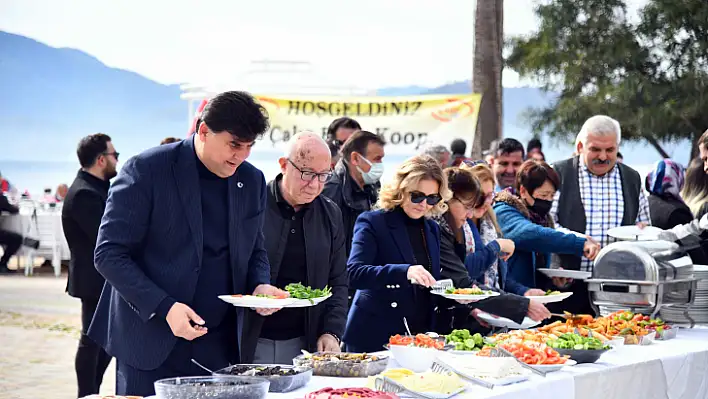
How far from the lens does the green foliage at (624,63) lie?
60.8 ft

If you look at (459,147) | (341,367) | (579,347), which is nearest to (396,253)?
(579,347)

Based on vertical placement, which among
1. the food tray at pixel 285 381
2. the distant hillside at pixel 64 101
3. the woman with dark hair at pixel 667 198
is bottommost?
the food tray at pixel 285 381

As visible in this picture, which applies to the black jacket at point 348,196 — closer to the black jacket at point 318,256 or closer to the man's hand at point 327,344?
the black jacket at point 318,256

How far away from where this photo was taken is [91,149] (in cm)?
525

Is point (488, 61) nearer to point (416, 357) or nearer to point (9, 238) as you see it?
point (9, 238)

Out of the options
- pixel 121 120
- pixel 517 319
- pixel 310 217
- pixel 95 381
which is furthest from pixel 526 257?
pixel 121 120

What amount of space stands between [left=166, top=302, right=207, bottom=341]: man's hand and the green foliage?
1667cm

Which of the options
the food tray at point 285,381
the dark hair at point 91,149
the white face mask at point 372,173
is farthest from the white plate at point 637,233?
the dark hair at point 91,149

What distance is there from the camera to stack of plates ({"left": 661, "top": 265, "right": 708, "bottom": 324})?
459cm

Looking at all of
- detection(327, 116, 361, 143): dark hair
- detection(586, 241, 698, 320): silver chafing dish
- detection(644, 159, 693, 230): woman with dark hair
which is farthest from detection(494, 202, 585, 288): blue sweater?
detection(327, 116, 361, 143): dark hair

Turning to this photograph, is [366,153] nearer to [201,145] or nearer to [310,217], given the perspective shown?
[310,217]

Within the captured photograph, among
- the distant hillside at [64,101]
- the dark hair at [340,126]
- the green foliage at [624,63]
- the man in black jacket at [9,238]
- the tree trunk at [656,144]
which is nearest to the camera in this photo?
the dark hair at [340,126]

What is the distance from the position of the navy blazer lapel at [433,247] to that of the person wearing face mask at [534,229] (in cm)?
86

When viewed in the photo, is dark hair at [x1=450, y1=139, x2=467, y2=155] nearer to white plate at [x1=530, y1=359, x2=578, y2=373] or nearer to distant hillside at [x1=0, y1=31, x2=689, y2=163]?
white plate at [x1=530, y1=359, x2=578, y2=373]
